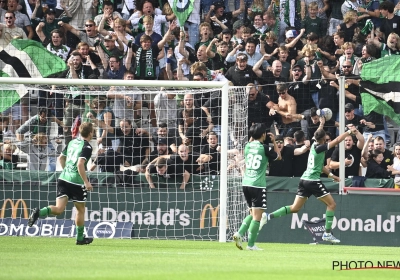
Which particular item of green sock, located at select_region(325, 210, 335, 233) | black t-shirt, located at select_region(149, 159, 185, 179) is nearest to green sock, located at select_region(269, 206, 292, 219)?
green sock, located at select_region(325, 210, 335, 233)

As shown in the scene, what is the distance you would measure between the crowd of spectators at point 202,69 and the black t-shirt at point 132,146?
0.02 m

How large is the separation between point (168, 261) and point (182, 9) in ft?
39.9

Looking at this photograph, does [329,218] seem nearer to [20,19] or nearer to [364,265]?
[364,265]

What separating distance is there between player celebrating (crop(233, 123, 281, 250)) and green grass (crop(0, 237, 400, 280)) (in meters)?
0.51

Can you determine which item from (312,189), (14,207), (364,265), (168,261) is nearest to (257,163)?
(312,189)

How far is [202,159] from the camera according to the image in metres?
19.3

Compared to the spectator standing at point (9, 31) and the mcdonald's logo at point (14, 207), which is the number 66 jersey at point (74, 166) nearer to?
the mcdonald's logo at point (14, 207)

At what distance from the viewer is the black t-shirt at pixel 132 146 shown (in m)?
19.5

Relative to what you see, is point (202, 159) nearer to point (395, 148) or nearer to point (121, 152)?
point (121, 152)

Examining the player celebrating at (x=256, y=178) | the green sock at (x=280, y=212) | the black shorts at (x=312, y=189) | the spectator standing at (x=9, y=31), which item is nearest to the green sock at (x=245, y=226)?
the player celebrating at (x=256, y=178)

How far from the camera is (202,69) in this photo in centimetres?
2125

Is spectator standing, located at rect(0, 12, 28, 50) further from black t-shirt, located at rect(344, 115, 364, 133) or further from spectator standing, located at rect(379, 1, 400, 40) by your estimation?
spectator standing, located at rect(379, 1, 400, 40)

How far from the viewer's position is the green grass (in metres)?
9.99

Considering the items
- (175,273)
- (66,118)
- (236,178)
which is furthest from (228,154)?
(175,273)
